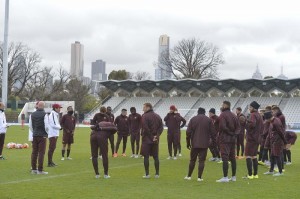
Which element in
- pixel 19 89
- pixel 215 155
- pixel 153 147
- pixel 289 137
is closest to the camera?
pixel 153 147

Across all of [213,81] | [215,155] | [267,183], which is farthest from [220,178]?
[213,81]

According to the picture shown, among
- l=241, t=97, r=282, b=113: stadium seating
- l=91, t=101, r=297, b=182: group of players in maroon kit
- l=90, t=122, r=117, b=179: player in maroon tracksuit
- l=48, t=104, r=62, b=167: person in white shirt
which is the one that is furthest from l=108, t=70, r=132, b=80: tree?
l=90, t=122, r=117, b=179: player in maroon tracksuit

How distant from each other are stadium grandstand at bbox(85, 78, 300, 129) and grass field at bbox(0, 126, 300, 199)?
42886mm

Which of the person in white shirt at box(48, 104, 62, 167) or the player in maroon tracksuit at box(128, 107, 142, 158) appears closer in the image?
the person in white shirt at box(48, 104, 62, 167)

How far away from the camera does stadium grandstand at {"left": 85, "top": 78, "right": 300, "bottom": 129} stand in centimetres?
5891

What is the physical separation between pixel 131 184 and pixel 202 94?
178 feet

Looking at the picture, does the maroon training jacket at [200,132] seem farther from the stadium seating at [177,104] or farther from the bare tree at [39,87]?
the bare tree at [39,87]

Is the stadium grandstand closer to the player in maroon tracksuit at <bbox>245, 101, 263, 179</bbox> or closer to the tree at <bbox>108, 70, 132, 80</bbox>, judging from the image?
the tree at <bbox>108, 70, 132, 80</bbox>

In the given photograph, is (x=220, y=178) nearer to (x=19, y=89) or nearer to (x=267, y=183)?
(x=267, y=183)

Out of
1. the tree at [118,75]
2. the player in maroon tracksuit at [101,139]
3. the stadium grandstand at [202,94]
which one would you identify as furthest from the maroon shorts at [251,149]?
the tree at [118,75]

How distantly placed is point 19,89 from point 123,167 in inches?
2926

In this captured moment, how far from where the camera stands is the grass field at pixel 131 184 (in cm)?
1022

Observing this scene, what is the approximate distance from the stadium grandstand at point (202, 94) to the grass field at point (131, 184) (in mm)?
42886

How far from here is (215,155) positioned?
710 inches
